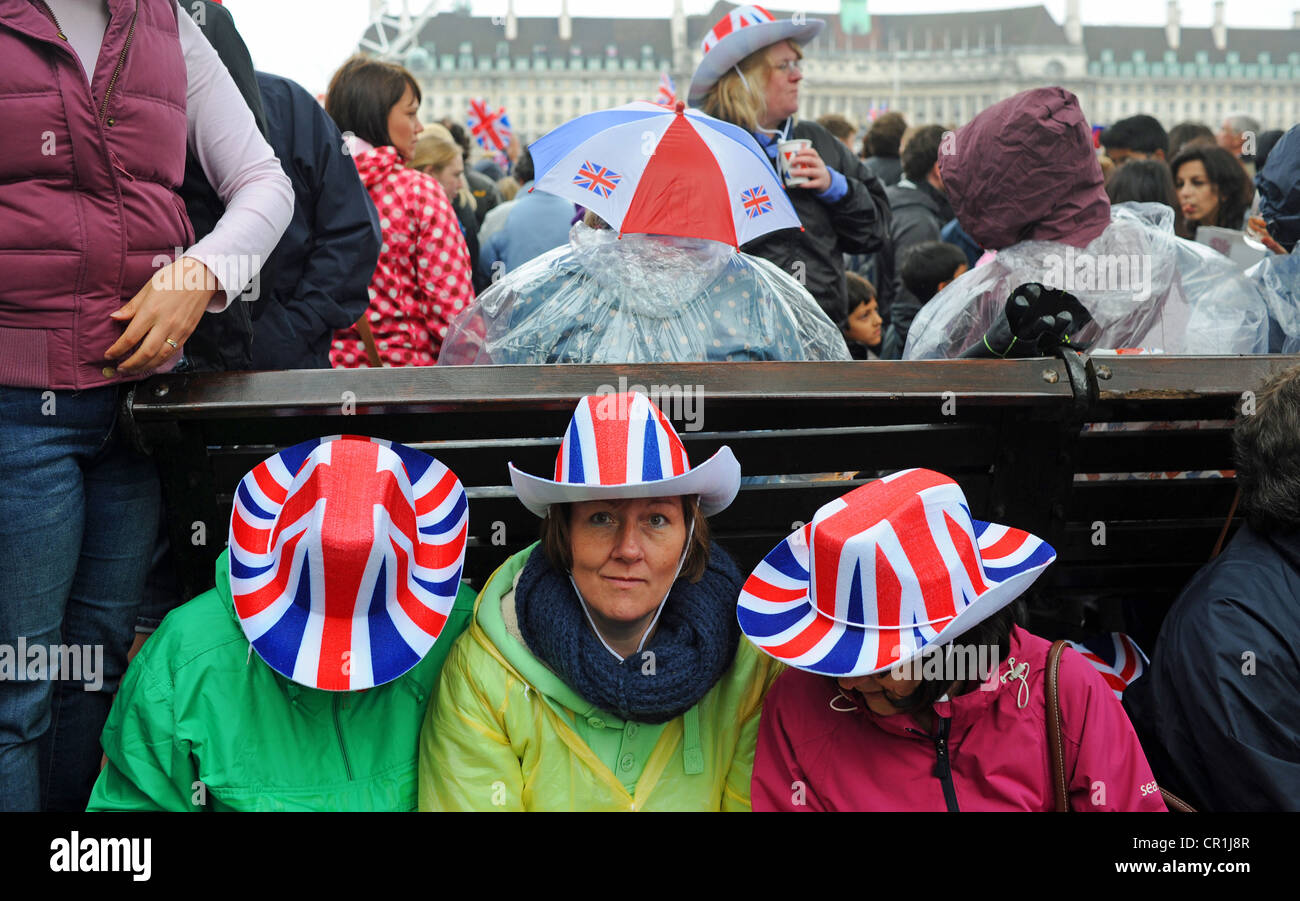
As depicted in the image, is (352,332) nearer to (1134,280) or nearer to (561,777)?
(561,777)

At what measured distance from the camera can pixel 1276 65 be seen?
9844cm

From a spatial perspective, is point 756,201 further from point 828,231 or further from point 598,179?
point 828,231

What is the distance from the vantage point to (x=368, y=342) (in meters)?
4.12

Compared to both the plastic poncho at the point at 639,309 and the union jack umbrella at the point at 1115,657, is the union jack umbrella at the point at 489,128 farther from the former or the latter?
the union jack umbrella at the point at 1115,657

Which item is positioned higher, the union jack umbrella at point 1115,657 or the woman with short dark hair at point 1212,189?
the woman with short dark hair at point 1212,189

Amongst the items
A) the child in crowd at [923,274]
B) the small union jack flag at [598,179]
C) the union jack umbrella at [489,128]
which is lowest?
the child in crowd at [923,274]

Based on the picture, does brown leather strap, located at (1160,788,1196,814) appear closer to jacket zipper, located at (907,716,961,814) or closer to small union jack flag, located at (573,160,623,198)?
jacket zipper, located at (907,716,961,814)

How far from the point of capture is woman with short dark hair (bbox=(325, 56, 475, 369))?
13.7 feet

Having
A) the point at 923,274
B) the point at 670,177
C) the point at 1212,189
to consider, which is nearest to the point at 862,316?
the point at 923,274

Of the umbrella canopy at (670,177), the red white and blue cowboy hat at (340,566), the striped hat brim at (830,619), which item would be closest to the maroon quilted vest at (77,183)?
the red white and blue cowboy hat at (340,566)

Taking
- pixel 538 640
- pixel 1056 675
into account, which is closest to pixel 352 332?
pixel 538 640

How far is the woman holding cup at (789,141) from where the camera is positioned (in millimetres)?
3898

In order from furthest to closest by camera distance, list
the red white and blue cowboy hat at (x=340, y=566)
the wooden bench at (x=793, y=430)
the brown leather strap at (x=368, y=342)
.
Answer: the brown leather strap at (x=368, y=342), the wooden bench at (x=793, y=430), the red white and blue cowboy hat at (x=340, y=566)

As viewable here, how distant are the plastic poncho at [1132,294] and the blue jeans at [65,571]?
7.15 feet
